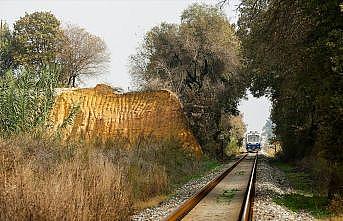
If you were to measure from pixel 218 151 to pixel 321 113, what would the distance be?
30419 millimetres

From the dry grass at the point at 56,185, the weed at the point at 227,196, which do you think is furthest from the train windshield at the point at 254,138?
the dry grass at the point at 56,185

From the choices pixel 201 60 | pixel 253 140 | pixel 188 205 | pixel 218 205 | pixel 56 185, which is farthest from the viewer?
pixel 253 140

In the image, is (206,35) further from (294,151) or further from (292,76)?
(292,76)

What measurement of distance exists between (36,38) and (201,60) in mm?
24161

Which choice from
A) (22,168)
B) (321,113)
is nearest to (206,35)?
(321,113)

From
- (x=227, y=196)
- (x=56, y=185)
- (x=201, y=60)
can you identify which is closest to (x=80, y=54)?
(x=201, y=60)

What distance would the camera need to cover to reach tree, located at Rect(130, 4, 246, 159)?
4356 centimetres

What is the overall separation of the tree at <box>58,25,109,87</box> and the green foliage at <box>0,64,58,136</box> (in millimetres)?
39187

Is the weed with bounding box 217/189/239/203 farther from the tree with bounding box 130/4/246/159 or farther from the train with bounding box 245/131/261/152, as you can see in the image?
the train with bounding box 245/131/261/152

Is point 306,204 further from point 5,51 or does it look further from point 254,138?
point 254,138

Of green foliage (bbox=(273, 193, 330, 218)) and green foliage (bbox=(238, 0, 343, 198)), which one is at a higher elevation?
green foliage (bbox=(238, 0, 343, 198))

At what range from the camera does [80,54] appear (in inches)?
2422

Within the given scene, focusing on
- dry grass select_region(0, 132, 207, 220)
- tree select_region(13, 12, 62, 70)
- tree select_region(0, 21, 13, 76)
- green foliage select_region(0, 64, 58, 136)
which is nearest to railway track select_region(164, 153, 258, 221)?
dry grass select_region(0, 132, 207, 220)

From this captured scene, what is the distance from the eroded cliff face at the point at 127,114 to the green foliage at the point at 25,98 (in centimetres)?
1384
